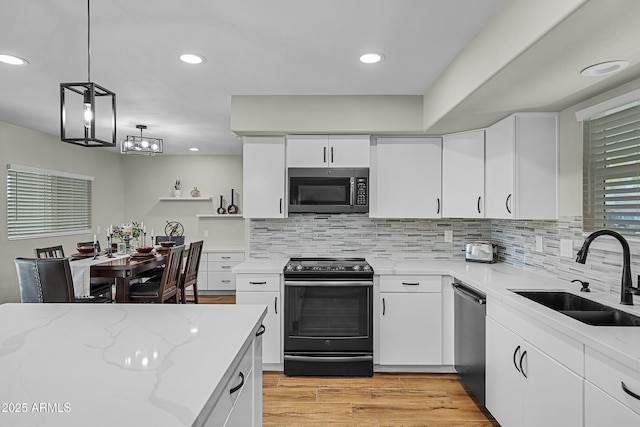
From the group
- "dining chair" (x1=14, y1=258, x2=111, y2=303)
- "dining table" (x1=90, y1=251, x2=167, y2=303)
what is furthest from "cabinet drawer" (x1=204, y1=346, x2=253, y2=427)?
"dining table" (x1=90, y1=251, x2=167, y2=303)

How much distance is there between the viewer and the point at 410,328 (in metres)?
3.17

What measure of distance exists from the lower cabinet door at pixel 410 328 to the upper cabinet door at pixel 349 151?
1.16 m

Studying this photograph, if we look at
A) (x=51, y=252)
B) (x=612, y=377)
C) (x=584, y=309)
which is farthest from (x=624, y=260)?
(x=51, y=252)

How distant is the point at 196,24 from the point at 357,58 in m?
1.02

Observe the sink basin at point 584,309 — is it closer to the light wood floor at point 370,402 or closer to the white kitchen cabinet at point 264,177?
the light wood floor at point 370,402

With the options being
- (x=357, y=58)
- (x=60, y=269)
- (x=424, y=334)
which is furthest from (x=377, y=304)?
(x=60, y=269)

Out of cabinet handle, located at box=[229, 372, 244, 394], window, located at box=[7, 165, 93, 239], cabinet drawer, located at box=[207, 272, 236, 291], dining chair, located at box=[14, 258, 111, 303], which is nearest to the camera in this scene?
cabinet handle, located at box=[229, 372, 244, 394]

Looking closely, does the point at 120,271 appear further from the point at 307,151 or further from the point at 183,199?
the point at 183,199

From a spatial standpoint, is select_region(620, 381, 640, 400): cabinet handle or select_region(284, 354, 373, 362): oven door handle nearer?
select_region(620, 381, 640, 400): cabinet handle

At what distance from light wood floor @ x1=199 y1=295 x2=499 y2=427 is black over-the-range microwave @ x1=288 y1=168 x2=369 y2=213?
142 cm

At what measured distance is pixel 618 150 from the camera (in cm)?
214

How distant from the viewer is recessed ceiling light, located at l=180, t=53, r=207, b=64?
2.51 m

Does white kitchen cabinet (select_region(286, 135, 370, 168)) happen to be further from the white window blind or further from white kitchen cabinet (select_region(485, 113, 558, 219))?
the white window blind

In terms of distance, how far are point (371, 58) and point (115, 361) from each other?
2.21 metres
